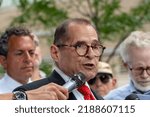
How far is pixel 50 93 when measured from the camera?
358 centimetres

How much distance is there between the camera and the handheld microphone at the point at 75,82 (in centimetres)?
369

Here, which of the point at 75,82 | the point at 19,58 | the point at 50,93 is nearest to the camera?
the point at 50,93

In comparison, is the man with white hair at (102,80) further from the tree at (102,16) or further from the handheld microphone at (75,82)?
the tree at (102,16)

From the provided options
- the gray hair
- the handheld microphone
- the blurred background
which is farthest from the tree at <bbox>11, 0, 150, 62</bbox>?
the handheld microphone

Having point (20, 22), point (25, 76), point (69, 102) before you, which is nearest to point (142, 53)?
point (25, 76)

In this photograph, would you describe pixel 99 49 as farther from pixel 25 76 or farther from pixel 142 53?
pixel 25 76

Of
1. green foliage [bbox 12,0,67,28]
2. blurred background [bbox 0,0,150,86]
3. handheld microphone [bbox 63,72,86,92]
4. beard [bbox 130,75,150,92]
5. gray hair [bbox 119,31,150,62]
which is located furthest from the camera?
blurred background [bbox 0,0,150,86]

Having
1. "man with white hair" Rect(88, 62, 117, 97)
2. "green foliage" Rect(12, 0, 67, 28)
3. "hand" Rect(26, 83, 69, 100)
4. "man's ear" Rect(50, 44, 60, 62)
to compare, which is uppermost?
"man's ear" Rect(50, 44, 60, 62)

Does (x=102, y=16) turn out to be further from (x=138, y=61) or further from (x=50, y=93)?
(x=50, y=93)

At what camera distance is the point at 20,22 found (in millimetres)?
Result: 15562

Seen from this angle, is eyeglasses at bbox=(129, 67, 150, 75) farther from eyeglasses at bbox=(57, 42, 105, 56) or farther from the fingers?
the fingers

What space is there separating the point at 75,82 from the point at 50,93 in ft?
0.70

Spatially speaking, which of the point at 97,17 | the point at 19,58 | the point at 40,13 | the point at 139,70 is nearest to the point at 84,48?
the point at 139,70

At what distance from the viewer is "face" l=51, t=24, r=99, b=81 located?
3.94 meters
